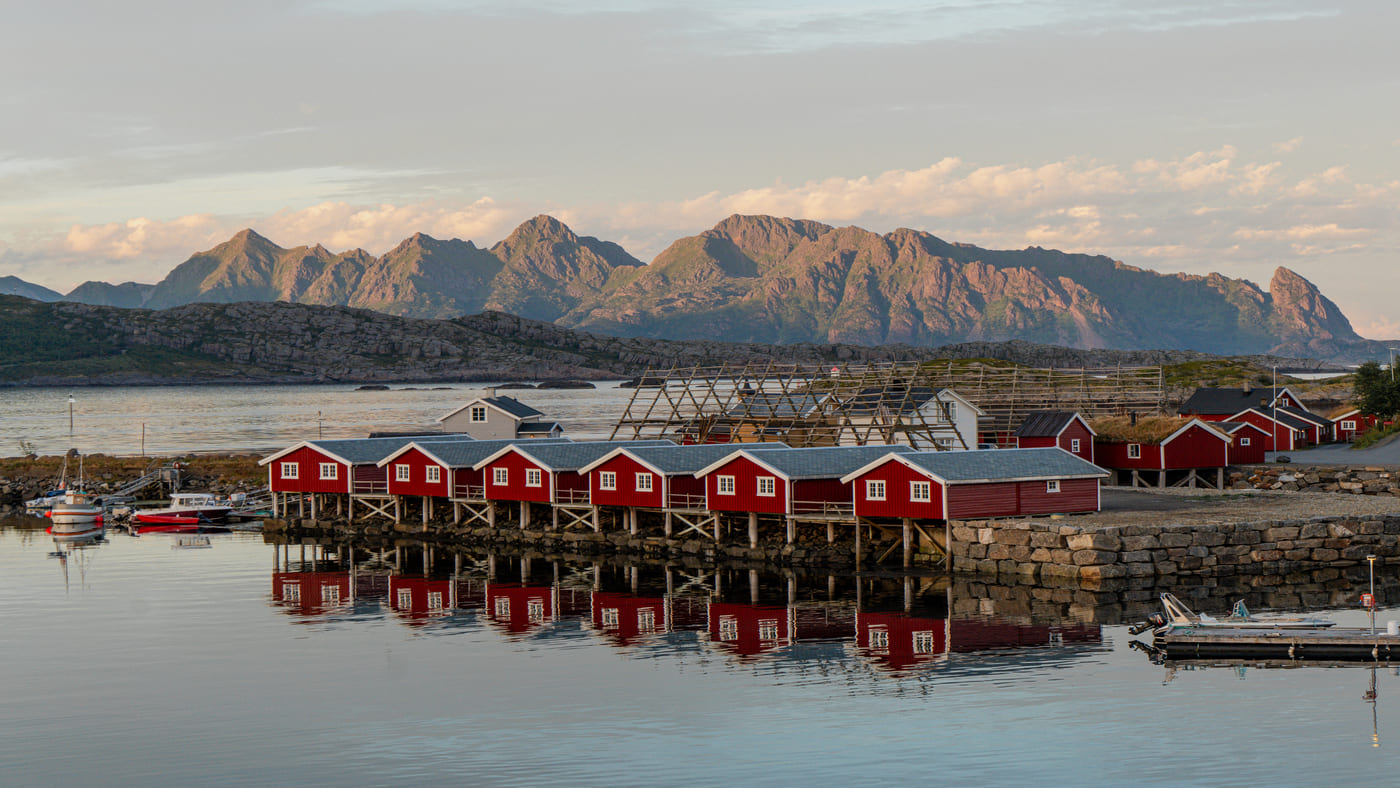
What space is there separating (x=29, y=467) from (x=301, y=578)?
72496mm

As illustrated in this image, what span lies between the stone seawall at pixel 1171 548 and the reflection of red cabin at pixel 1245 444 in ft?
111

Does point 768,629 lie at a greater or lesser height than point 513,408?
lesser

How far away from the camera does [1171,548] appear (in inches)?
2411

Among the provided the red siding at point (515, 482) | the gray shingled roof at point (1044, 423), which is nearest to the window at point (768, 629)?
the red siding at point (515, 482)

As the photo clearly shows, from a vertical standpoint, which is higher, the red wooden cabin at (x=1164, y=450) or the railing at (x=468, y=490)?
the red wooden cabin at (x=1164, y=450)

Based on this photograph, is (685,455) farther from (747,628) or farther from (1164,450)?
(1164,450)

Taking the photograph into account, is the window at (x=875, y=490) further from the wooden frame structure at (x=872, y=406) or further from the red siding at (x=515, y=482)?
the red siding at (x=515, y=482)

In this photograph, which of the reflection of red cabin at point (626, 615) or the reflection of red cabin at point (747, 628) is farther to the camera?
the reflection of red cabin at point (626, 615)

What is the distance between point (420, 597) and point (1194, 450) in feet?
178

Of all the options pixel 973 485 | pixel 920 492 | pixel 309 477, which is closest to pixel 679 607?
pixel 920 492

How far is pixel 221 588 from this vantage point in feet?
220

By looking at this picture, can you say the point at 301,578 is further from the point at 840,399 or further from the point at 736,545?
the point at 840,399

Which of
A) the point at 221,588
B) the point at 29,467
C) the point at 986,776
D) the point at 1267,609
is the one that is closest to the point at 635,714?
the point at 986,776

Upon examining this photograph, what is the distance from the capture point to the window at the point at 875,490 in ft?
217
